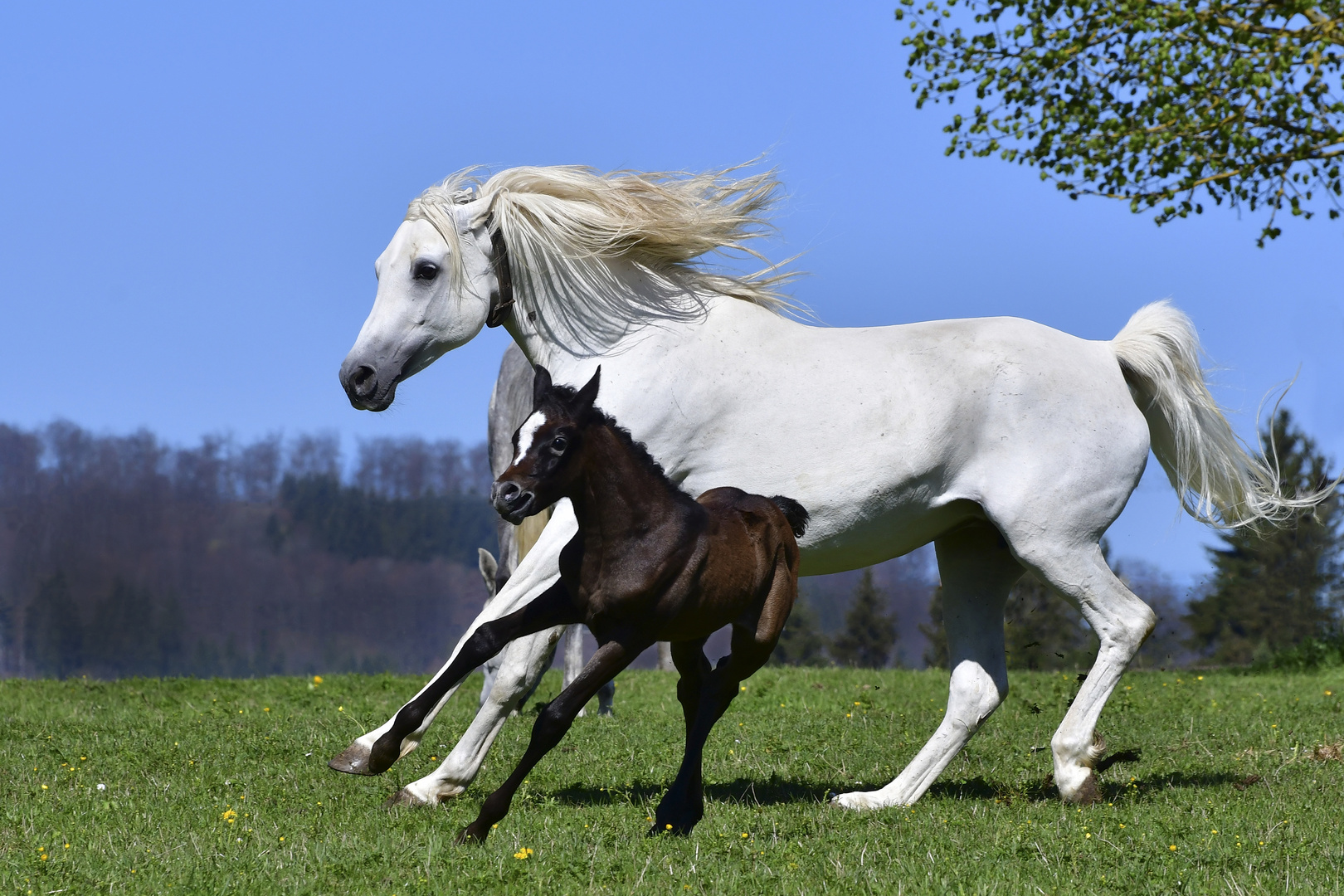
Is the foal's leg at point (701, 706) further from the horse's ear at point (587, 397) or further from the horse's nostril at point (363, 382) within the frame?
the horse's nostril at point (363, 382)

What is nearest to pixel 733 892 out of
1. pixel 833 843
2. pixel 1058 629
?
pixel 833 843

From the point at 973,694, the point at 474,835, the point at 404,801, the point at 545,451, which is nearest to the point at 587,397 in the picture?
the point at 545,451

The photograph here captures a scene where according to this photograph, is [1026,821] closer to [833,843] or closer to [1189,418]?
[833,843]

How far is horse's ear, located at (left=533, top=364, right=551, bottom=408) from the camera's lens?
395 cm

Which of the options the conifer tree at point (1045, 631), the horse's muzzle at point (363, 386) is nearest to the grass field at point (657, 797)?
the horse's muzzle at point (363, 386)

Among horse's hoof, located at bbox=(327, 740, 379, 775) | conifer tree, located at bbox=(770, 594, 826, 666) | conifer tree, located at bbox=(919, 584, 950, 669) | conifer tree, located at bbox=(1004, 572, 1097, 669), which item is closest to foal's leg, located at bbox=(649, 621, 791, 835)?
horse's hoof, located at bbox=(327, 740, 379, 775)

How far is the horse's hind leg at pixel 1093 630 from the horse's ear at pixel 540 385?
2681 millimetres

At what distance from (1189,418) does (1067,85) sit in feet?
32.8

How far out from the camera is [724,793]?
580 centimetres

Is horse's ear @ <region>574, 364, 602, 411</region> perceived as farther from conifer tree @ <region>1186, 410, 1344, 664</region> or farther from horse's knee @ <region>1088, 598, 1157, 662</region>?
conifer tree @ <region>1186, 410, 1344, 664</region>

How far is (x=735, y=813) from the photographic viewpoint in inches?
199

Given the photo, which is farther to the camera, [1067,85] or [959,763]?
[1067,85]

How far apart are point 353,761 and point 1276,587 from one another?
89.0ft

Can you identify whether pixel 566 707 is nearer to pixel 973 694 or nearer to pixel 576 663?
pixel 973 694
